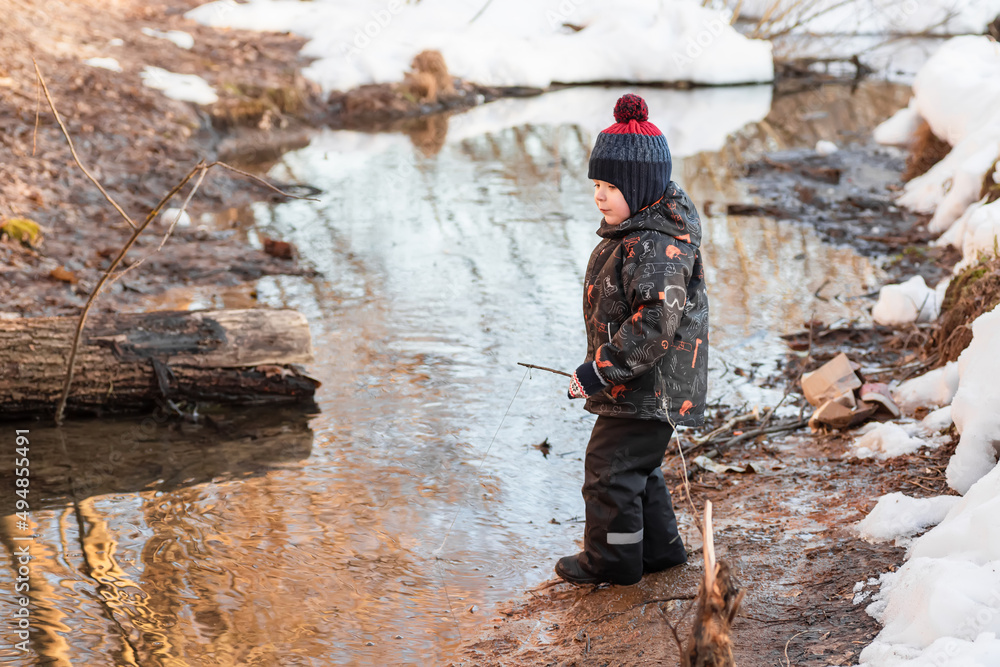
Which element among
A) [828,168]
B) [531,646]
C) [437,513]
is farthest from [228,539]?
[828,168]

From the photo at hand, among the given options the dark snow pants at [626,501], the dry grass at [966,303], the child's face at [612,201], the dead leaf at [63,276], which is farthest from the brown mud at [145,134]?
the dry grass at [966,303]

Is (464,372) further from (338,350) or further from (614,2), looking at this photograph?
(614,2)

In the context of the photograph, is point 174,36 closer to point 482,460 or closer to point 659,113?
point 659,113

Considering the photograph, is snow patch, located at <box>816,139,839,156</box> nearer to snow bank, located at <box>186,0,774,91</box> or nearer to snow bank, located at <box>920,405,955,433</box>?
snow bank, located at <box>186,0,774,91</box>

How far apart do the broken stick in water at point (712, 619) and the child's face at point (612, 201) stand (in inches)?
49.6

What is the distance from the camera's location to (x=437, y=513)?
3893 millimetres

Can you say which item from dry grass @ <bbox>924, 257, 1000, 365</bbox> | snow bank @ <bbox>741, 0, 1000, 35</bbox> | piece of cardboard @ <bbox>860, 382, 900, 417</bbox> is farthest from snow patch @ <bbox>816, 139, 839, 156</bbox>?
snow bank @ <bbox>741, 0, 1000, 35</bbox>

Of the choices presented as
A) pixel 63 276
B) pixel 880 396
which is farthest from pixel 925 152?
pixel 63 276

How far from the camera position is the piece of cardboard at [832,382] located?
14.5ft

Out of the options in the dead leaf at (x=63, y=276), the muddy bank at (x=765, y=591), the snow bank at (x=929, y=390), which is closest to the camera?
the muddy bank at (x=765, y=591)

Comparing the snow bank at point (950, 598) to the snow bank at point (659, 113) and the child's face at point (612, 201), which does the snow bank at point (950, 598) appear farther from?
the snow bank at point (659, 113)

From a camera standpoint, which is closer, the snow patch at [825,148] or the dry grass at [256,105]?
the snow patch at [825,148]

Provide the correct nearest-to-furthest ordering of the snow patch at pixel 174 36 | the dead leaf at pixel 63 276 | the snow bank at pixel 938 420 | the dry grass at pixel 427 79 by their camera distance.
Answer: the snow bank at pixel 938 420 < the dead leaf at pixel 63 276 < the snow patch at pixel 174 36 < the dry grass at pixel 427 79

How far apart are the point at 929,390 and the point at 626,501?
205 centimetres
